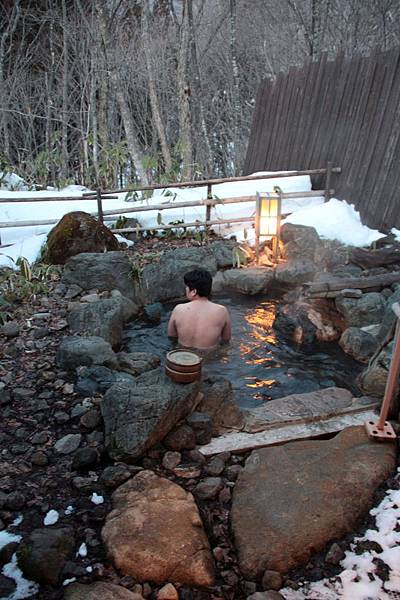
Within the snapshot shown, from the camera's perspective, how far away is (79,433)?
10.5 ft

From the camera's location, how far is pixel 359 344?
16.7 feet

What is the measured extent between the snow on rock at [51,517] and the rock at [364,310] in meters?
4.28

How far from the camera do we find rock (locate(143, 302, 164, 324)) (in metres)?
6.09

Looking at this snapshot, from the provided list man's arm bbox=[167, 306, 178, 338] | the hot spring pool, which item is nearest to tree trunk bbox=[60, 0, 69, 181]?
the hot spring pool

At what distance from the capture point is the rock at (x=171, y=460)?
284 cm

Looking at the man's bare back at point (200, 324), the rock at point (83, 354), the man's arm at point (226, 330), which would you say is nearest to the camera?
the rock at point (83, 354)

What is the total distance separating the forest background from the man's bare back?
6.67 meters

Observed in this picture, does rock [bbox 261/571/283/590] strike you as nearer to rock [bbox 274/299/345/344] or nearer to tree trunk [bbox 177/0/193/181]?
rock [bbox 274/299/345/344]

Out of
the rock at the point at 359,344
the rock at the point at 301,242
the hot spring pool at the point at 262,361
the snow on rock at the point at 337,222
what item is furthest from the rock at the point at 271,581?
the snow on rock at the point at 337,222

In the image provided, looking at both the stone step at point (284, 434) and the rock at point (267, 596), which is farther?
the stone step at point (284, 434)

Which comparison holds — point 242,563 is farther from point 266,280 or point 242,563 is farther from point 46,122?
point 46,122

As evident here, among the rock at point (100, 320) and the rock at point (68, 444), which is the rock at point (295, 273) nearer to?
the rock at point (100, 320)

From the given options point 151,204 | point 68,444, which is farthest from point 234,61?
point 68,444

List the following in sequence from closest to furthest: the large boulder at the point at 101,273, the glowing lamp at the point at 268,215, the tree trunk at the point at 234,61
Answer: the large boulder at the point at 101,273
the glowing lamp at the point at 268,215
the tree trunk at the point at 234,61
